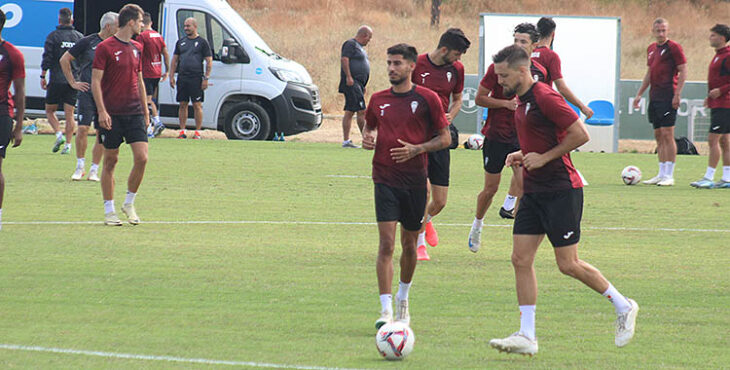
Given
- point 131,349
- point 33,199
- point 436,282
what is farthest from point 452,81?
point 33,199

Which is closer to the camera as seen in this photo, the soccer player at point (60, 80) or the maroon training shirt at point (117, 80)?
the maroon training shirt at point (117, 80)

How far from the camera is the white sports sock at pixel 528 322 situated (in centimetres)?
630

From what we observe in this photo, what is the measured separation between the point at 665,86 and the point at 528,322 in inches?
447

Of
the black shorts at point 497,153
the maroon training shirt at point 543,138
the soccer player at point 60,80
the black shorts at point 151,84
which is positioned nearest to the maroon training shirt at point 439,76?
the black shorts at point 497,153

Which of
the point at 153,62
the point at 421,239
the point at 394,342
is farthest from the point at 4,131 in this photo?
the point at 153,62

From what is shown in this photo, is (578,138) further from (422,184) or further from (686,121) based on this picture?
(686,121)

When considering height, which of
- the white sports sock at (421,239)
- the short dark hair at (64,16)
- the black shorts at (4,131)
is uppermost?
the short dark hair at (64,16)

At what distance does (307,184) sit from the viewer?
16.1m

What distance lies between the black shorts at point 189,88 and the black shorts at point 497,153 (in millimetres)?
13348

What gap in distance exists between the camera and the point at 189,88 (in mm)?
23422

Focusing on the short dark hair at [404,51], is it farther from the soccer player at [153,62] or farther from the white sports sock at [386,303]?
the soccer player at [153,62]

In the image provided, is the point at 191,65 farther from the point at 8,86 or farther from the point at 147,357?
the point at 147,357

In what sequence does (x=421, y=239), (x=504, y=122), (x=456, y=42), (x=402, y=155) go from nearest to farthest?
(x=402, y=155) → (x=456, y=42) → (x=421, y=239) → (x=504, y=122)

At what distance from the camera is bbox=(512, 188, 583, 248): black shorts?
657 cm
